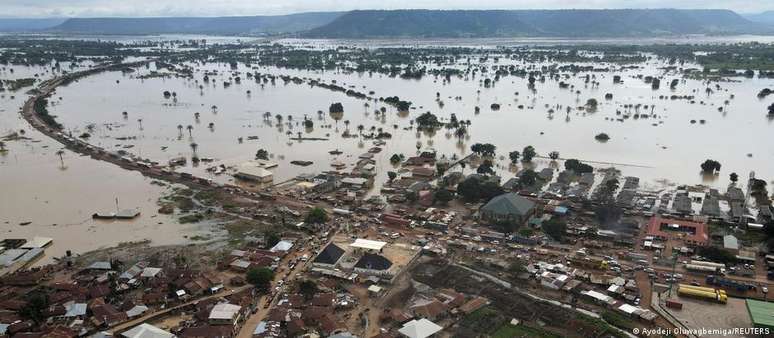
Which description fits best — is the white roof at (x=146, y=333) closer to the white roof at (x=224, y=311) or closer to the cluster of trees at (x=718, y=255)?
the white roof at (x=224, y=311)

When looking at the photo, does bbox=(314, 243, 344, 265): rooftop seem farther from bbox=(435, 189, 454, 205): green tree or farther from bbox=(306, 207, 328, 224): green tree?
bbox=(435, 189, 454, 205): green tree

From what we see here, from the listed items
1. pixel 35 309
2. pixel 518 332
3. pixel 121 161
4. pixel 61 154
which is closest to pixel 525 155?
pixel 518 332

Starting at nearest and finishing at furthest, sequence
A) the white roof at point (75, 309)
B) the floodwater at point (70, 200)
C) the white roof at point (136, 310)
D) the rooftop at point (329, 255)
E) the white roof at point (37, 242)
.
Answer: the white roof at point (75, 309) → the white roof at point (136, 310) → the rooftop at point (329, 255) → the white roof at point (37, 242) → the floodwater at point (70, 200)

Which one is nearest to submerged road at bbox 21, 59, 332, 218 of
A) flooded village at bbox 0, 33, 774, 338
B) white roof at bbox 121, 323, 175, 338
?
flooded village at bbox 0, 33, 774, 338

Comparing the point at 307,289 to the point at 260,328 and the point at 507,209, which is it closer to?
the point at 260,328

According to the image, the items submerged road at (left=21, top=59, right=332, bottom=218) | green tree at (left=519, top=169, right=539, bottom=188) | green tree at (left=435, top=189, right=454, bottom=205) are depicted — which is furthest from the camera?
green tree at (left=519, top=169, right=539, bottom=188)

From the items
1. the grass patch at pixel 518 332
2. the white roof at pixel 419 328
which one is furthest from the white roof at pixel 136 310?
the grass patch at pixel 518 332
